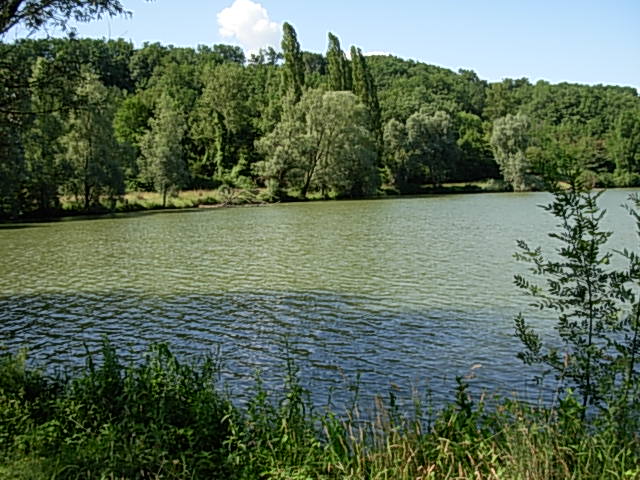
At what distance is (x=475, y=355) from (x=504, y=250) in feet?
45.0

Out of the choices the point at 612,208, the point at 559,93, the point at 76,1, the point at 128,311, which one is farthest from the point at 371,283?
the point at 559,93

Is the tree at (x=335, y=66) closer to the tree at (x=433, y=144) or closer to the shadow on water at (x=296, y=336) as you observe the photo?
the tree at (x=433, y=144)

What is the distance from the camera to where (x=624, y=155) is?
77062 millimetres

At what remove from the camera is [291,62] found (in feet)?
222

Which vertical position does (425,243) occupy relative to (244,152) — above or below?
below

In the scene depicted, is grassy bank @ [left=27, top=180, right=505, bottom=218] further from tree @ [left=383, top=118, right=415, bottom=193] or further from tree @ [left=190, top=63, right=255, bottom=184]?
tree @ [left=190, top=63, right=255, bottom=184]

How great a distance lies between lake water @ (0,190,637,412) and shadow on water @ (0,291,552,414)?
0.12 ft

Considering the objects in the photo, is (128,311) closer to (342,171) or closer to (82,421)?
(82,421)

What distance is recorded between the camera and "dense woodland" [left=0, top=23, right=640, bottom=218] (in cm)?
4588

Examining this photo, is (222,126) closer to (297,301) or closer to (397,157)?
(397,157)

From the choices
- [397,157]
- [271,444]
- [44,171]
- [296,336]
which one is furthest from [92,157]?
[271,444]

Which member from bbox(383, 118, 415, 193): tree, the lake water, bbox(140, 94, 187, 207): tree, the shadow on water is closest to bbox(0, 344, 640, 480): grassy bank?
the lake water

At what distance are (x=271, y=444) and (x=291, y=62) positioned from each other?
217 feet

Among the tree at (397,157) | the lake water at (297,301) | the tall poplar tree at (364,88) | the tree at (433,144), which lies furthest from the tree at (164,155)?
the tree at (433,144)
